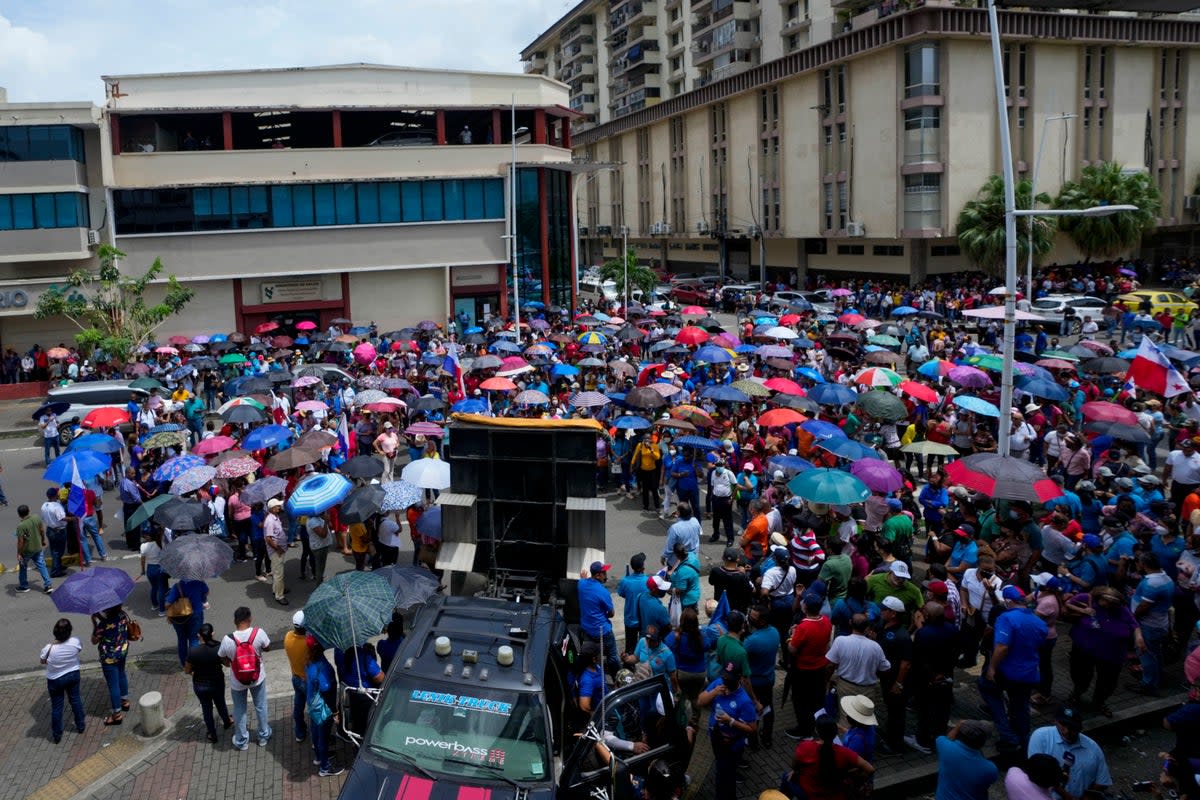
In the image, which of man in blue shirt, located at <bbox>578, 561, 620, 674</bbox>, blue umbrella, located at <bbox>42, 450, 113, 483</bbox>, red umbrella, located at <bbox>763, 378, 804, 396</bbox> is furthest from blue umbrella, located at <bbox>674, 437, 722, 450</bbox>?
blue umbrella, located at <bbox>42, 450, 113, 483</bbox>

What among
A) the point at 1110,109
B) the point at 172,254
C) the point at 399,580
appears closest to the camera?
the point at 399,580

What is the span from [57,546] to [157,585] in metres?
2.94

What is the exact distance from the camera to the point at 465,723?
702cm

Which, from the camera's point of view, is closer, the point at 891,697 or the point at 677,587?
the point at 891,697

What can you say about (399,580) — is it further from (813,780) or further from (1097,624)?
(1097,624)

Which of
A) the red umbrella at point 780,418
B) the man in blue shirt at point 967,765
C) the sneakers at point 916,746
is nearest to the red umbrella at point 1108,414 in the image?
the red umbrella at point 780,418

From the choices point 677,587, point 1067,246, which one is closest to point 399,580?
point 677,587

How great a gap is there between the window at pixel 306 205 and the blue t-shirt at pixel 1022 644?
3576cm

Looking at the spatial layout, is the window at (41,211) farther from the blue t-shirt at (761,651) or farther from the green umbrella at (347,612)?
the blue t-shirt at (761,651)

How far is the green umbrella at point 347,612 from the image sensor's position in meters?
8.45

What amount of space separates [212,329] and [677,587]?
34.2 meters

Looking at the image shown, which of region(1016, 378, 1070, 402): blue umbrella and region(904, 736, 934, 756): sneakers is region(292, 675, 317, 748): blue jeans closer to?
region(904, 736, 934, 756): sneakers

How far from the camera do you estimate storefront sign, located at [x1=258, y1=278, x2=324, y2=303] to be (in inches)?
1574

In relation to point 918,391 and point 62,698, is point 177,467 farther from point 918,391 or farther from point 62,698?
point 918,391
